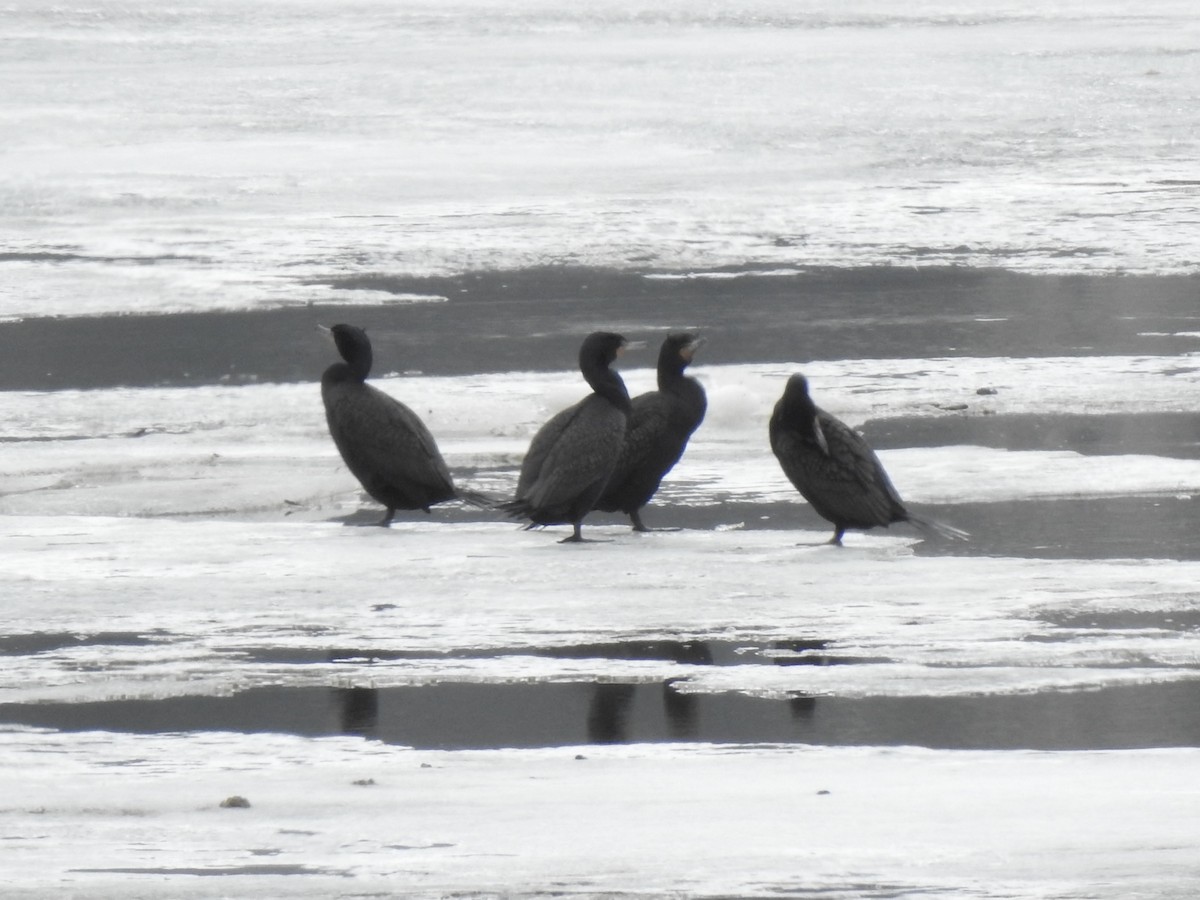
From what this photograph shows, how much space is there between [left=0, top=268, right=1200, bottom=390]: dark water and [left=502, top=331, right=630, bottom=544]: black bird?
288 centimetres

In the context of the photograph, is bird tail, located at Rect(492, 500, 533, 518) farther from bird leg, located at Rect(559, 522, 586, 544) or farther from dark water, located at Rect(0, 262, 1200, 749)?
dark water, located at Rect(0, 262, 1200, 749)

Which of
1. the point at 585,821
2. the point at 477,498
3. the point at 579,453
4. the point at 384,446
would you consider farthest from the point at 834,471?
the point at 585,821

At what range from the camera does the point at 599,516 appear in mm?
8430

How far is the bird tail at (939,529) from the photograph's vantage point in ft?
23.8

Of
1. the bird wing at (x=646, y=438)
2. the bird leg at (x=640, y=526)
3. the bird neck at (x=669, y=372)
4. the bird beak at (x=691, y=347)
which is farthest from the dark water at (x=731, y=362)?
the bird beak at (x=691, y=347)

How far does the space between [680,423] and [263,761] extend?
3.18m

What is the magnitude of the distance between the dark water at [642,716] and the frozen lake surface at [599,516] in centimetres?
2

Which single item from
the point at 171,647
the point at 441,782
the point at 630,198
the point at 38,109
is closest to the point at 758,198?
the point at 630,198

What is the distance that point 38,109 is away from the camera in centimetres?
1967

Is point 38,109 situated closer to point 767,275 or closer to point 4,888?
point 767,275

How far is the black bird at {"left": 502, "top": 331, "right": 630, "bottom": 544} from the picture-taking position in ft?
24.4

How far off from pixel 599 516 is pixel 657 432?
0.74 m

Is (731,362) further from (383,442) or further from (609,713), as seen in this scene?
(609,713)

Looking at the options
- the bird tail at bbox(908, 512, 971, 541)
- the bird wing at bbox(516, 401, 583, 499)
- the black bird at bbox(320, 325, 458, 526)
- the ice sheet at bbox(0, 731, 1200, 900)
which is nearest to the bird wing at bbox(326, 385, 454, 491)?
the black bird at bbox(320, 325, 458, 526)
